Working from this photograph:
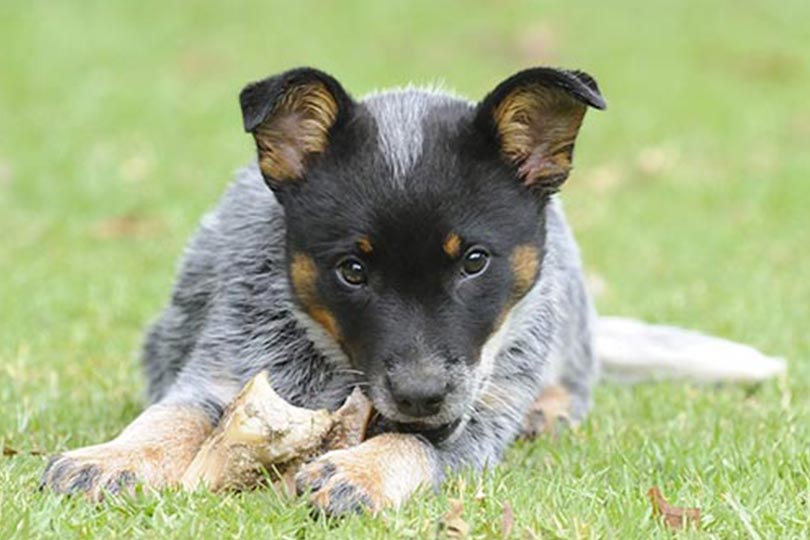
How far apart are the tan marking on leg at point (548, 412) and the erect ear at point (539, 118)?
123 centimetres

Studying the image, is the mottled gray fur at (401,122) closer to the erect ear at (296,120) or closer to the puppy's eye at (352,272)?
the erect ear at (296,120)

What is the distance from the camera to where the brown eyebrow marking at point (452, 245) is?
4.79 m

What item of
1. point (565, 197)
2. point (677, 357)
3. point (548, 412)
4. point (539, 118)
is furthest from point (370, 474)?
point (565, 197)

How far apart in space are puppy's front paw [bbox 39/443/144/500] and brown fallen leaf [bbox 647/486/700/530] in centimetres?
160

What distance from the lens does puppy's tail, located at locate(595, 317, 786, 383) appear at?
7.27m

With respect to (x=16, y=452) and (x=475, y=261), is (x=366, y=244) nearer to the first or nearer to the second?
(x=475, y=261)

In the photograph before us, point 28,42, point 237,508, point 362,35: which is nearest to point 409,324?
point 237,508

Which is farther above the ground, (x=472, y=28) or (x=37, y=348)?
(x=37, y=348)

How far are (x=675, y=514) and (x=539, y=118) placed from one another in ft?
4.78

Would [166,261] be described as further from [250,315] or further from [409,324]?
[409,324]

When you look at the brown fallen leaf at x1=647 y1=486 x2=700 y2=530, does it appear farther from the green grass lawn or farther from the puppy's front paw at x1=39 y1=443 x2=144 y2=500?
the puppy's front paw at x1=39 y1=443 x2=144 y2=500

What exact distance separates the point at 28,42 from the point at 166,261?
25.6ft

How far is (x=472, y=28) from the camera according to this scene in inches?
808

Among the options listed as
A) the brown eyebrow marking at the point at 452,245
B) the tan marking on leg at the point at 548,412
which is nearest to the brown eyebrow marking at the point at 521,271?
the brown eyebrow marking at the point at 452,245
